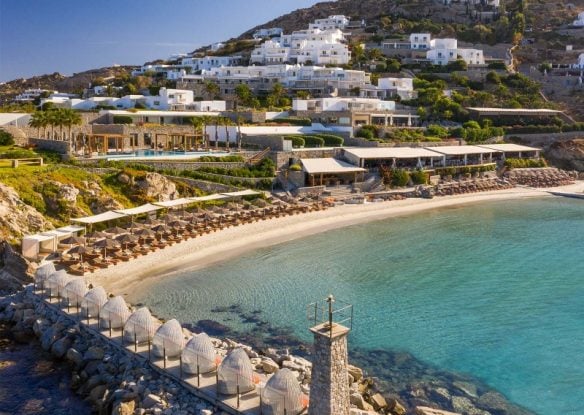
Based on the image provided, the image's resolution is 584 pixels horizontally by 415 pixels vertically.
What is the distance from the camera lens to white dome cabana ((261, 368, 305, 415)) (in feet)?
47.5

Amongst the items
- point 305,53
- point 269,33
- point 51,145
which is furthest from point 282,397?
point 269,33

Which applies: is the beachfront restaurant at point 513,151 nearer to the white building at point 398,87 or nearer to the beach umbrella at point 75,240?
the white building at point 398,87

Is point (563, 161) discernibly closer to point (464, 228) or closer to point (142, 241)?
point (464, 228)

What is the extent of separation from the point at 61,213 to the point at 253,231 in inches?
482

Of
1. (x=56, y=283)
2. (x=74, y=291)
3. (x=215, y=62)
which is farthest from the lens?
(x=215, y=62)

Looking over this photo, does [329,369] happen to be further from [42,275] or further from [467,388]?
[42,275]

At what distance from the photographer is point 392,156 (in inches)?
2170

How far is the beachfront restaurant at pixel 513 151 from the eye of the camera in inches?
2608

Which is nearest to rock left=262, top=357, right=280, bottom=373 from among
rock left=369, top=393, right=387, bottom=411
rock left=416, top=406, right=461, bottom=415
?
rock left=369, top=393, right=387, bottom=411

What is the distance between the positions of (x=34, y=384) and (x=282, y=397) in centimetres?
962

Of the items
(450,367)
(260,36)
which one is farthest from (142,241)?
(260,36)

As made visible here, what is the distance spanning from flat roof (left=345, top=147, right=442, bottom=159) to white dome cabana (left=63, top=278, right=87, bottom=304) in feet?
115

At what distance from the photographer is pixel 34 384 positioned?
1895cm

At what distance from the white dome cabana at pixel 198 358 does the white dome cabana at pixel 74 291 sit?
7501mm
